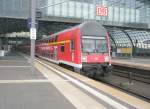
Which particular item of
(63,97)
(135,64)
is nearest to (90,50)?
(135,64)

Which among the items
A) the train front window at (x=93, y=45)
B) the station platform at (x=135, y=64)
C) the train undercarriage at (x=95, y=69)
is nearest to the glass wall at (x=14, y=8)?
the station platform at (x=135, y=64)

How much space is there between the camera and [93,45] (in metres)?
19.5

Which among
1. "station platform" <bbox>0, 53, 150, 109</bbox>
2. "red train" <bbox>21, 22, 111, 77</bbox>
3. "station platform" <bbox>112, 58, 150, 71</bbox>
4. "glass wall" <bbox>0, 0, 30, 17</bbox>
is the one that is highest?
"glass wall" <bbox>0, 0, 30, 17</bbox>

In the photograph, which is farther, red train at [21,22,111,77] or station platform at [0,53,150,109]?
red train at [21,22,111,77]

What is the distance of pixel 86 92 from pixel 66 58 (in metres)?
10.9

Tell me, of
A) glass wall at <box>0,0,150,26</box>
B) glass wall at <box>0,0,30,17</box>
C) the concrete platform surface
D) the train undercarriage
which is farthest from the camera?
glass wall at <box>0,0,150,26</box>

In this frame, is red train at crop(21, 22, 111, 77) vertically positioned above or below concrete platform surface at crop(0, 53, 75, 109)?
above

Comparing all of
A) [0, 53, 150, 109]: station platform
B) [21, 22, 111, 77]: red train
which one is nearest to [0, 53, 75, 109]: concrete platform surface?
[0, 53, 150, 109]: station platform

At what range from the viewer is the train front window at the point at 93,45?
19.2 m

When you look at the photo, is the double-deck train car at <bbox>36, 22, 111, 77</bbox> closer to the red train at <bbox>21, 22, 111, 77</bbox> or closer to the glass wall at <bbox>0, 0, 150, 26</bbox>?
the red train at <bbox>21, 22, 111, 77</bbox>

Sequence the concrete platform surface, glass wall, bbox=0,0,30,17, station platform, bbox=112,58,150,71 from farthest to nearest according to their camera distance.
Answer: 1. glass wall, bbox=0,0,30,17
2. station platform, bbox=112,58,150,71
3. the concrete platform surface

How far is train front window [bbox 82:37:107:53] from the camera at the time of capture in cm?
1925

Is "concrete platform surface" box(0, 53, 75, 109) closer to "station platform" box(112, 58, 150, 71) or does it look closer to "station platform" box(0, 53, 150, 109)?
"station platform" box(0, 53, 150, 109)

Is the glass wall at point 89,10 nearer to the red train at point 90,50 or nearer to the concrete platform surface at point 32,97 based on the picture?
the red train at point 90,50
